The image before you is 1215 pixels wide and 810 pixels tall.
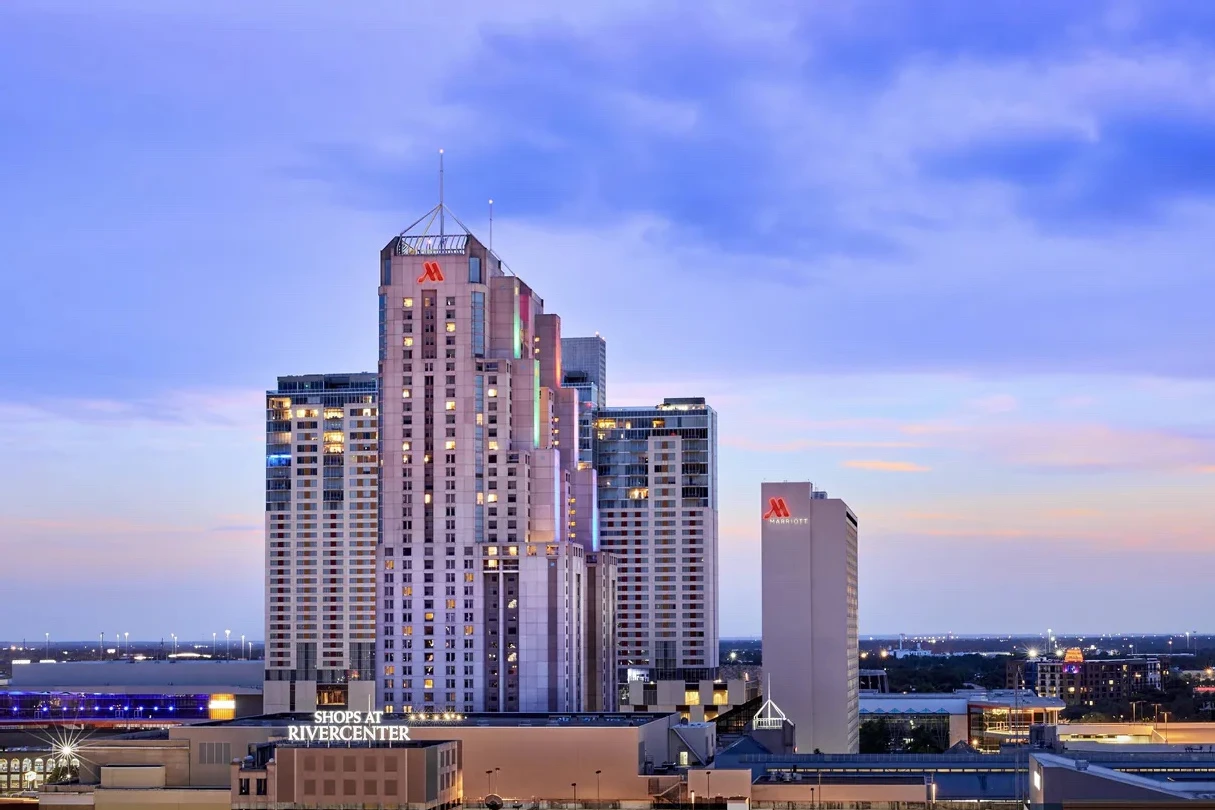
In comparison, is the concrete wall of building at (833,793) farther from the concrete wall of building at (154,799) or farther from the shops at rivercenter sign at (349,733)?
the concrete wall of building at (154,799)

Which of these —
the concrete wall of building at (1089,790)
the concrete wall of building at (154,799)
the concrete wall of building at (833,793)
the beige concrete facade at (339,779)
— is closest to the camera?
the concrete wall of building at (1089,790)

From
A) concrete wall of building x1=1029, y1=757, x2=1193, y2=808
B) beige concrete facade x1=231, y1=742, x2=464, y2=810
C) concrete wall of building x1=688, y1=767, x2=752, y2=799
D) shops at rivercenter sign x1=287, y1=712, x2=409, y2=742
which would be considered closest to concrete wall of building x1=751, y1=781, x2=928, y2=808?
concrete wall of building x1=688, y1=767, x2=752, y2=799

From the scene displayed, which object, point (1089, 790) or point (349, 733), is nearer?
point (1089, 790)

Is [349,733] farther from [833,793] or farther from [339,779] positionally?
[833,793]

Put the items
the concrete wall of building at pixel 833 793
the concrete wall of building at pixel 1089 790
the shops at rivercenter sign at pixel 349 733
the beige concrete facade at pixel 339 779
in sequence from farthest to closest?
the concrete wall of building at pixel 833 793, the shops at rivercenter sign at pixel 349 733, the beige concrete facade at pixel 339 779, the concrete wall of building at pixel 1089 790

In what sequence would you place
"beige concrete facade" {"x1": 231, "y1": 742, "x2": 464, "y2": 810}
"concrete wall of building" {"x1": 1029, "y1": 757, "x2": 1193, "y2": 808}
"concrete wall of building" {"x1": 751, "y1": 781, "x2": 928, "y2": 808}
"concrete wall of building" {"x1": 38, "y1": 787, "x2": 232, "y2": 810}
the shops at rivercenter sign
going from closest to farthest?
1. "concrete wall of building" {"x1": 1029, "y1": 757, "x2": 1193, "y2": 808}
2. "beige concrete facade" {"x1": 231, "y1": 742, "x2": 464, "y2": 810}
3. the shops at rivercenter sign
4. "concrete wall of building" {"x1": 38, "y1": 787, "x2": 232, "y2": 810}
5. "concrete wall of building" {"x1": 751, "y1": 781, "x2": 928, "y2": 808}

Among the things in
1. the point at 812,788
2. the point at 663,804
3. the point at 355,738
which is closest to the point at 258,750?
the point at 355,738

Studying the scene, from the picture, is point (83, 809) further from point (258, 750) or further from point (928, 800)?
point (928, 800)

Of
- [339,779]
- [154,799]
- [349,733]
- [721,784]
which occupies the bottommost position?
[154,799]

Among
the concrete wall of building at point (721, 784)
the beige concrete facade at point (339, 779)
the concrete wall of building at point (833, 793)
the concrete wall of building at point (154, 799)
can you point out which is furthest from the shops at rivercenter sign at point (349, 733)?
the concrete wall of building at point (833, 793)

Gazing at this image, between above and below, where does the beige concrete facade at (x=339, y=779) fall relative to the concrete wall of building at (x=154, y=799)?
above

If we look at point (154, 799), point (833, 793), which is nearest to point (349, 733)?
point (154, 799)

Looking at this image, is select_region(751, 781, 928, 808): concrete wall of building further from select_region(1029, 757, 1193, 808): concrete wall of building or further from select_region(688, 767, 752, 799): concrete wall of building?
select_region(1029, 757, 1193, 808): concrete wall of building

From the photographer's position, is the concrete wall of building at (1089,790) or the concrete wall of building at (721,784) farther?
the concrete wall of building at (721,784)
